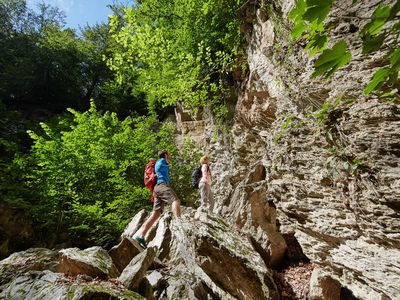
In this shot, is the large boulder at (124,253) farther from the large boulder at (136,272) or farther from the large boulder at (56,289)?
the large boulder at (56,289)

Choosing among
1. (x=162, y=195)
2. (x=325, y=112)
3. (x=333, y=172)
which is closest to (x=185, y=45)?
(x=162, y=195)

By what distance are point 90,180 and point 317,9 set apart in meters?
10.6


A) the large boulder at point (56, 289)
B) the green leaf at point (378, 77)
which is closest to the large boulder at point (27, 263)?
the large boulder at point (56, 289)

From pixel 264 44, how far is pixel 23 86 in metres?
19.7

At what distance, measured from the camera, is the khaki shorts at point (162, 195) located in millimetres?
6023

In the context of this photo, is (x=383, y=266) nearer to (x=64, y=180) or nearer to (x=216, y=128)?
(x=216, y=128)

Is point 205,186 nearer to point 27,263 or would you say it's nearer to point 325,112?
point 325,112

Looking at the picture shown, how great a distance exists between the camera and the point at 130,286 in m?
4.35

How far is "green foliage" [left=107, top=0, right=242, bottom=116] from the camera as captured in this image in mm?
8812

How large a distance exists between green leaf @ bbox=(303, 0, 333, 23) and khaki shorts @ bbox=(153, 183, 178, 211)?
536 cm

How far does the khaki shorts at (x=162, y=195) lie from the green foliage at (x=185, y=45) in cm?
433

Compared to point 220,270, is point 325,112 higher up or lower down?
higher up

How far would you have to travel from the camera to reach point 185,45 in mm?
9789

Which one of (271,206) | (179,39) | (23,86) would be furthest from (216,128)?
(23,86)
